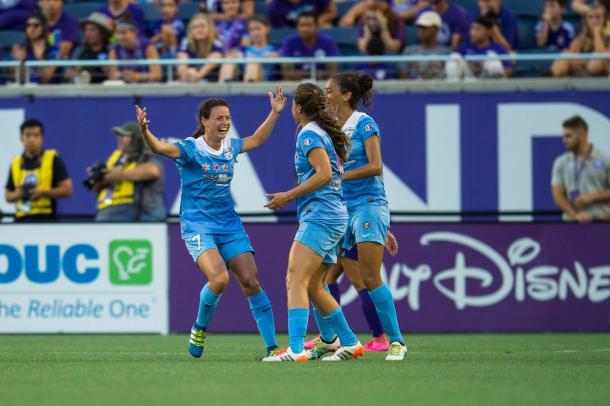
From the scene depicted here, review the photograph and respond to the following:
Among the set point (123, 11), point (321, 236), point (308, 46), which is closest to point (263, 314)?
point (321, 236)

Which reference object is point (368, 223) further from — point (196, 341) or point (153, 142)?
point (153, 142)

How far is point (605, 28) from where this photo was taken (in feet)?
56.0

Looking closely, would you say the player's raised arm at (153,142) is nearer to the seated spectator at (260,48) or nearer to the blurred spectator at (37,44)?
the seated spectator at (260,48)

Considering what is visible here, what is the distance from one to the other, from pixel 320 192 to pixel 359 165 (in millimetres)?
680

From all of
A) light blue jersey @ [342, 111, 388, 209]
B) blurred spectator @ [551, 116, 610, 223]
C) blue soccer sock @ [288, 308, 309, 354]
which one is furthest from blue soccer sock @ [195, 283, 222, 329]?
blurred spectator @ [551, 116, 610, 223]

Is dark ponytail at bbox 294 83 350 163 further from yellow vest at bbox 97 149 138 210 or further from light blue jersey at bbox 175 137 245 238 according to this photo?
yellow vest at bbox 97 149 138 210

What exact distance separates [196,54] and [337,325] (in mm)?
8200

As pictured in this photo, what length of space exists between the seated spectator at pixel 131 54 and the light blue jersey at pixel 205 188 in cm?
691

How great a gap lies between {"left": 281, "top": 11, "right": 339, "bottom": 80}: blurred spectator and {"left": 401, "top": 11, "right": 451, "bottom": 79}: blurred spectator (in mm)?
998

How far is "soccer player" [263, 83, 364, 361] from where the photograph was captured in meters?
9.70

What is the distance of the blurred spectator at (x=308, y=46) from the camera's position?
55.6 feet

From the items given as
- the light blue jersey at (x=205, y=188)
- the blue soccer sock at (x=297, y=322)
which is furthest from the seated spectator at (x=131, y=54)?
the blue soccer sock at (x=297, y=322)

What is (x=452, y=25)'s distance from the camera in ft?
57.9

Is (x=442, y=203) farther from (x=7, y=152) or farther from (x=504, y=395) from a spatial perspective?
(x=504, y=395)
